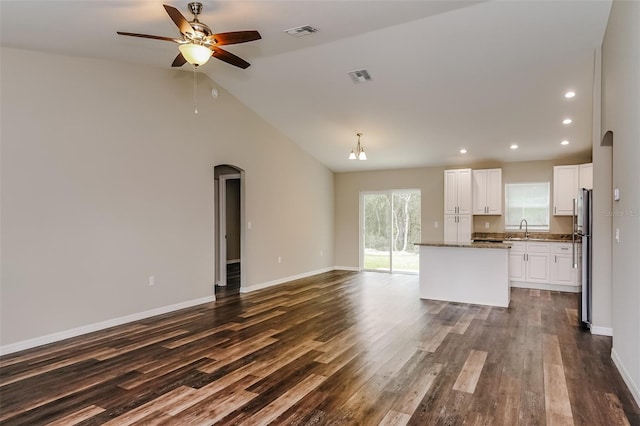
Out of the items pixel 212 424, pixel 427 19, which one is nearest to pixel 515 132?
pixel 427 19

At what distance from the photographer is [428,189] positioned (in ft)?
26.9

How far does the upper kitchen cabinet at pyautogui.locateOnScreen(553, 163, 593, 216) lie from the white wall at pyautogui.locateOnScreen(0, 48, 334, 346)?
5.55 m

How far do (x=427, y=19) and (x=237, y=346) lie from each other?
381 centimetres

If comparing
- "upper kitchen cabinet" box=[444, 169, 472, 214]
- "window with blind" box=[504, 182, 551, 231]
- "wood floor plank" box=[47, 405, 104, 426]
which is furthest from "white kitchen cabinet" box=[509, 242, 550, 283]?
"wood floor plank" box=[47, 405, 104, 426]

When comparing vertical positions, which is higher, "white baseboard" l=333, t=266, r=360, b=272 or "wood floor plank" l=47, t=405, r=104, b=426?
"wood floor plank" l=47, t=405, r=104, b=426

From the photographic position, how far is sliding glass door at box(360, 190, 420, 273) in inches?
332

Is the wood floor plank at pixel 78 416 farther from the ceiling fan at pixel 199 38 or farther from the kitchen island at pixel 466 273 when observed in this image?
the kitchen island at pixel 466 273

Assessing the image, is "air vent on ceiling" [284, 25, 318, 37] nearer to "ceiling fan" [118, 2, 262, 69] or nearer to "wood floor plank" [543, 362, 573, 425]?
"ceiling fan" [118, 2, 262, 69]

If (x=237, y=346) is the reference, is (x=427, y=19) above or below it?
above

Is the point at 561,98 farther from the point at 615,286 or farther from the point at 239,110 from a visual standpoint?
the point at 239,110

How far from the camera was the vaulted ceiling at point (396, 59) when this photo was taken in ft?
11.0

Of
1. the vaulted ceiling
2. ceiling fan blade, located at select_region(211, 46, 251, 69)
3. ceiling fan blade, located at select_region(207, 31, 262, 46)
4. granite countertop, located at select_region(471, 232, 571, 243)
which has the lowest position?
granite countertop, located at select_region(471, 232, 571, 243)

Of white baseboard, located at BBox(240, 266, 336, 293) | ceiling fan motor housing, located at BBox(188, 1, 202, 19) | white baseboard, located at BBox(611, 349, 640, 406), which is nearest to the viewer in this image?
white baseboard, located at BBox(611, 349, 640, 406)

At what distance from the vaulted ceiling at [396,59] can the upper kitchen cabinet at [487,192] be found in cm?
61
